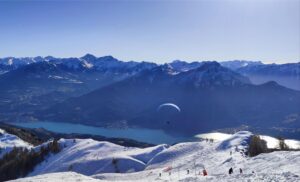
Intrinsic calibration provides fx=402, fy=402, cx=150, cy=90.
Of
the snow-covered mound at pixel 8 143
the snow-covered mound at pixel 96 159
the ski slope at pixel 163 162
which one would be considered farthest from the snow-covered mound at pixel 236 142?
the snow-covered mound at pixel 8 143

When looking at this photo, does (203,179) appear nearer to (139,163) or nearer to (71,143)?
(139,163)

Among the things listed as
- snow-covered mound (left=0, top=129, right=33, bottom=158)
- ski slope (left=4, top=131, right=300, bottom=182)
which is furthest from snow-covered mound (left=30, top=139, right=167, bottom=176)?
snow-covered mound (left=0, top=129, right=33, bottom=158)

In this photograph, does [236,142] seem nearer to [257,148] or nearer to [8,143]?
[257,148]

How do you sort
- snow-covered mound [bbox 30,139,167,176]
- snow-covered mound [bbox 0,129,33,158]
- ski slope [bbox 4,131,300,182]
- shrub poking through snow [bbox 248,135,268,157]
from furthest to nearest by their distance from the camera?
snow-covered mound [bbox 0,129,33,158]
snow-covered mound [bbox 30,139,167,176]
shrub poking through snow [bbox 248,135,268,157]
ski slope [bbox 4,131,300,182]

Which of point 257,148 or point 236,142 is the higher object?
point 236,142

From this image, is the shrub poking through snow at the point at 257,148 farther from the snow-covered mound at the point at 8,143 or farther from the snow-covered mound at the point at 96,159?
the snow-covered mound at the point at 8,143

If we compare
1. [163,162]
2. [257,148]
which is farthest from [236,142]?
[163,162]

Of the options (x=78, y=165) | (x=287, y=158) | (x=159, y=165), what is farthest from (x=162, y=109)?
(x=287, y=158)

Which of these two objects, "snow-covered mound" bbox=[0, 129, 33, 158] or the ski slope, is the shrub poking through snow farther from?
"snow-covered mound" bbox=[0, 129, 33, 158]
